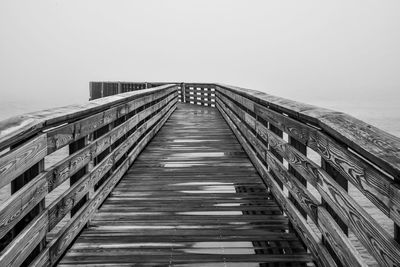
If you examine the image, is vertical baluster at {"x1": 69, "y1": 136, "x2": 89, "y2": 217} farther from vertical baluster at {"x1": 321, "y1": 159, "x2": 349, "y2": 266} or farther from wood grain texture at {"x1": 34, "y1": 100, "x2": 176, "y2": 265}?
vertical baluster at {"x1": 321, "y1": 159, "x2": 349, "y2": 266}

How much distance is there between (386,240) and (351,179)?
513mm

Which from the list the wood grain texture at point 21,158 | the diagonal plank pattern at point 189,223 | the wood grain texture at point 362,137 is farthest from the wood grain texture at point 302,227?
the wood grain texture at point 21,158

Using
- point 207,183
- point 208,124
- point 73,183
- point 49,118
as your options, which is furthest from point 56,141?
point 208,124

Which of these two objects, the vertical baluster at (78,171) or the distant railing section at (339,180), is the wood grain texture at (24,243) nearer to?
the vertical baluster at (78,171)

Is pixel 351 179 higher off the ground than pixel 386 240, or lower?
higher

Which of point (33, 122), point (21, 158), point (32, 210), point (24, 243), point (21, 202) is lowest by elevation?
point (24, 243)

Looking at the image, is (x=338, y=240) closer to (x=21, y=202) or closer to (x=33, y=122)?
(x=21, y=202)

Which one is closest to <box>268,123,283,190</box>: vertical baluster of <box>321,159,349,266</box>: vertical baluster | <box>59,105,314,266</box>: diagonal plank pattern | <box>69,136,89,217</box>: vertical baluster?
<box>59,105,314,266</box>: diagonal plank pattern

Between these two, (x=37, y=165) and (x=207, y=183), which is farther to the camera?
(x=207, y=183)

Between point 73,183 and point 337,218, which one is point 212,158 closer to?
point 73,183

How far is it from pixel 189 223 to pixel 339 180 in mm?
1853

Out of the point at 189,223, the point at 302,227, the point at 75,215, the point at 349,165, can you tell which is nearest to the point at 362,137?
the point at 349,165

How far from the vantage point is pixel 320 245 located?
3.14 m

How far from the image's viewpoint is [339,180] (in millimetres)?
2848
